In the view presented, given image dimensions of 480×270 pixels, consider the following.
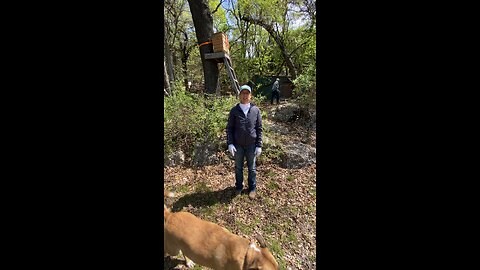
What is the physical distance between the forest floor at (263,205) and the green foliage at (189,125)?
564 mm

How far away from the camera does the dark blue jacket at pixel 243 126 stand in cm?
366

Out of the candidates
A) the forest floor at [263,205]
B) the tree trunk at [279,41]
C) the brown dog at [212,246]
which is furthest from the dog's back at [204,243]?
the tree trunk at [279,41]

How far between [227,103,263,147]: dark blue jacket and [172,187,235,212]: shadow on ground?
94 cm

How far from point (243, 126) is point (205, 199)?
1.38 m

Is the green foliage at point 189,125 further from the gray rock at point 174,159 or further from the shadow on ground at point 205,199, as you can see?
the shadow on ground at point 205,199

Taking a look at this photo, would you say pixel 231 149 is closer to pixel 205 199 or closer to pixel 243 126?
pixel 243 126

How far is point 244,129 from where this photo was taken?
367 cm

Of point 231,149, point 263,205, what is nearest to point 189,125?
point 231,149

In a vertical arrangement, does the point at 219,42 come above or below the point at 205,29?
below

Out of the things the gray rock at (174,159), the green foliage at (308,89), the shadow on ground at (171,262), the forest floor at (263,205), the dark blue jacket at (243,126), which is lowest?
the shadow on ground at (171,262)
